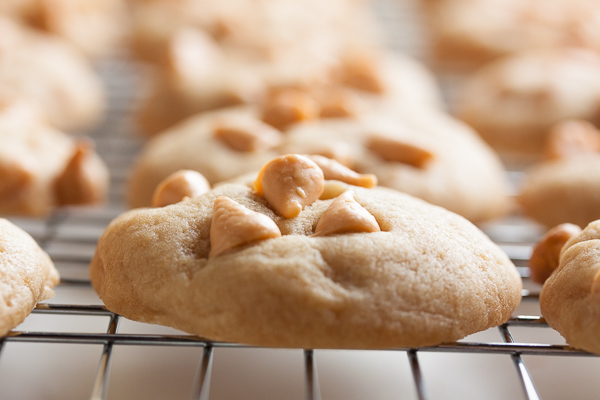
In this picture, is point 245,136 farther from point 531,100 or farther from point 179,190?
point 531,100

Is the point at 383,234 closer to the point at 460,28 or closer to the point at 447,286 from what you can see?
the point at 447,286

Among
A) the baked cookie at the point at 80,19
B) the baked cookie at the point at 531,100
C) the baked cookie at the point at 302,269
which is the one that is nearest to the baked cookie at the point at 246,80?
the baked cookie at the point at 531,100

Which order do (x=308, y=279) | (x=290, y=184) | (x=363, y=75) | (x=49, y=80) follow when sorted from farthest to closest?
(x=49, y=80) < (x=363, y=75) < (x=290, y=184) < (x=308, y=279)

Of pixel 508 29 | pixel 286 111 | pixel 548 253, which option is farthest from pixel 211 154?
pixel 508 29

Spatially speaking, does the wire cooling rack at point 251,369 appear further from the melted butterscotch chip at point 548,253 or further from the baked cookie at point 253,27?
the baked cookie at point 253,27

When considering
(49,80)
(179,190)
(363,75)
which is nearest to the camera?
(179,190)

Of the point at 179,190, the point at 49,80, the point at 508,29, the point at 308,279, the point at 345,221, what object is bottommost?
the point at 308,279
